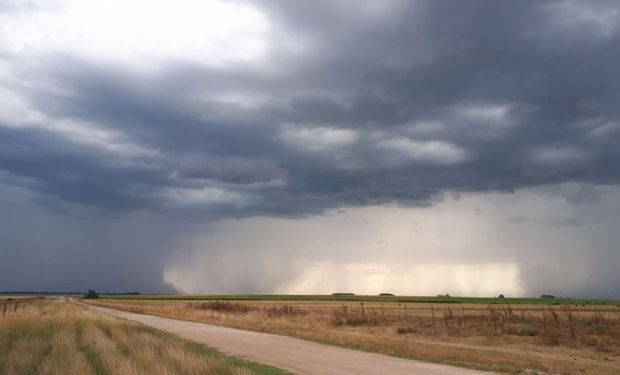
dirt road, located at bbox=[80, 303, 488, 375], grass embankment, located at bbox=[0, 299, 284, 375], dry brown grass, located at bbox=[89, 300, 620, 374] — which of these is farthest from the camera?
dry brown grass, located at bbox=[89, 300, 620, 374]

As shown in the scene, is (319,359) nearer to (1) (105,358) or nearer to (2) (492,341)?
(1) (105,358)

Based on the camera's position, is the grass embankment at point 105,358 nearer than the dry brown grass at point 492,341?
Yes

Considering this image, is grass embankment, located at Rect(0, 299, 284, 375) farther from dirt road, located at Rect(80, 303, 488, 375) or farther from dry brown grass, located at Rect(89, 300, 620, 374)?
dry brown grass, located at Rect(89, 300, 620, 374)

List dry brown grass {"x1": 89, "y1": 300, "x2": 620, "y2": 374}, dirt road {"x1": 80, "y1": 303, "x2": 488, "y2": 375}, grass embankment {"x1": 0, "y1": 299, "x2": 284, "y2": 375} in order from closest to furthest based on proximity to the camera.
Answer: grass embankment {"x1": 0, "y1": 299, "x2": 284, "y2": 375}
dirt road {"x1": 80, "y1": 303, "x2": 488, "y2": 375}
dry brown grass {"x1": 89, "y1": 300, "x2": 620, "y2": 374}

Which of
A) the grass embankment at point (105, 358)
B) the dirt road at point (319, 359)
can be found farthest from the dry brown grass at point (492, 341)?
the grass embankment at point (105, 358)

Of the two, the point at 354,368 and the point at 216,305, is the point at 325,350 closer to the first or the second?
the point at 354,368

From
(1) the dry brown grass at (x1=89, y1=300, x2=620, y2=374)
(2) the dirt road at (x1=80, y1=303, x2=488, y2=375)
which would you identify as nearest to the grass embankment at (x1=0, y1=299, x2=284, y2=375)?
(2) the dirt road at (x1=80, y1=303, x2=488, y2=375)

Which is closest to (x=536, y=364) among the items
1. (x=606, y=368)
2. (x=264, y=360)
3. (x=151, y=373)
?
(x=606, y=368)

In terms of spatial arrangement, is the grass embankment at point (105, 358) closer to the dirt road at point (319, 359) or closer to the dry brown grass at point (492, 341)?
the dirt road at point (319, 359)

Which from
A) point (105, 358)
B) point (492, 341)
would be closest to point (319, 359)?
point (105, 358)

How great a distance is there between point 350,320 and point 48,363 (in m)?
40.3

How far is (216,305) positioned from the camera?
9912 centimetres

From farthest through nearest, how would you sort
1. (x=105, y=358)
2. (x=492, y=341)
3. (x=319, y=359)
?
(x=492, y=341) → (x=319, y=359) → (x=105, y=358)

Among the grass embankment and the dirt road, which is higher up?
the grass embankment
